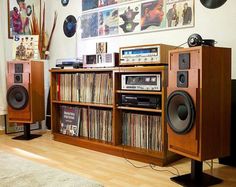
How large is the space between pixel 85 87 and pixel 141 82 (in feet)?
2.16

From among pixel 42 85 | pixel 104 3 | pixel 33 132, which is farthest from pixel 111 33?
pixel 33 132

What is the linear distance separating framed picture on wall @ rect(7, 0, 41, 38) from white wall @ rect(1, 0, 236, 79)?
14cm

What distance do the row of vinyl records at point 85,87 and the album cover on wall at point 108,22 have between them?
1.92 ft

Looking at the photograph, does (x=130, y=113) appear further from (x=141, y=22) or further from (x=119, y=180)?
(x=141, y=22)

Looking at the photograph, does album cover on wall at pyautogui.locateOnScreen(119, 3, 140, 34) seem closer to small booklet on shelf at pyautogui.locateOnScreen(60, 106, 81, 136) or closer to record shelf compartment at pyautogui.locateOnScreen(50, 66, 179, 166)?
record shelf compartment at pyautogui.locateOnScreen(50, 66, 179, 166)

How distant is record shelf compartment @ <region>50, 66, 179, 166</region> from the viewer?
2068 mm

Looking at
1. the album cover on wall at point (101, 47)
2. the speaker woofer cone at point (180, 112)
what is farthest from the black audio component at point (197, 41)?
the album cover on wall at point (101, 47)

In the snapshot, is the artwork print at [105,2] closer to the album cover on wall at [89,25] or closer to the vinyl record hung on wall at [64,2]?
the album cover on wall at [89,25]

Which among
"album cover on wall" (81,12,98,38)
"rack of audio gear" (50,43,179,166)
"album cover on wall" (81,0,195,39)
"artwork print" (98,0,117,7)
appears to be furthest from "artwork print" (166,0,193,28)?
"album cover on wall" (81,12,98,38)

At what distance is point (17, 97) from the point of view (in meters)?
2.92

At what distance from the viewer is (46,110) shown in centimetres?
338

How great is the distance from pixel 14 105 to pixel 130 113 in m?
1.30

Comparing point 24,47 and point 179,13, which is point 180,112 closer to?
point 179,13

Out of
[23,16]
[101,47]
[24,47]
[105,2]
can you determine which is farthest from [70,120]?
[23,16]
